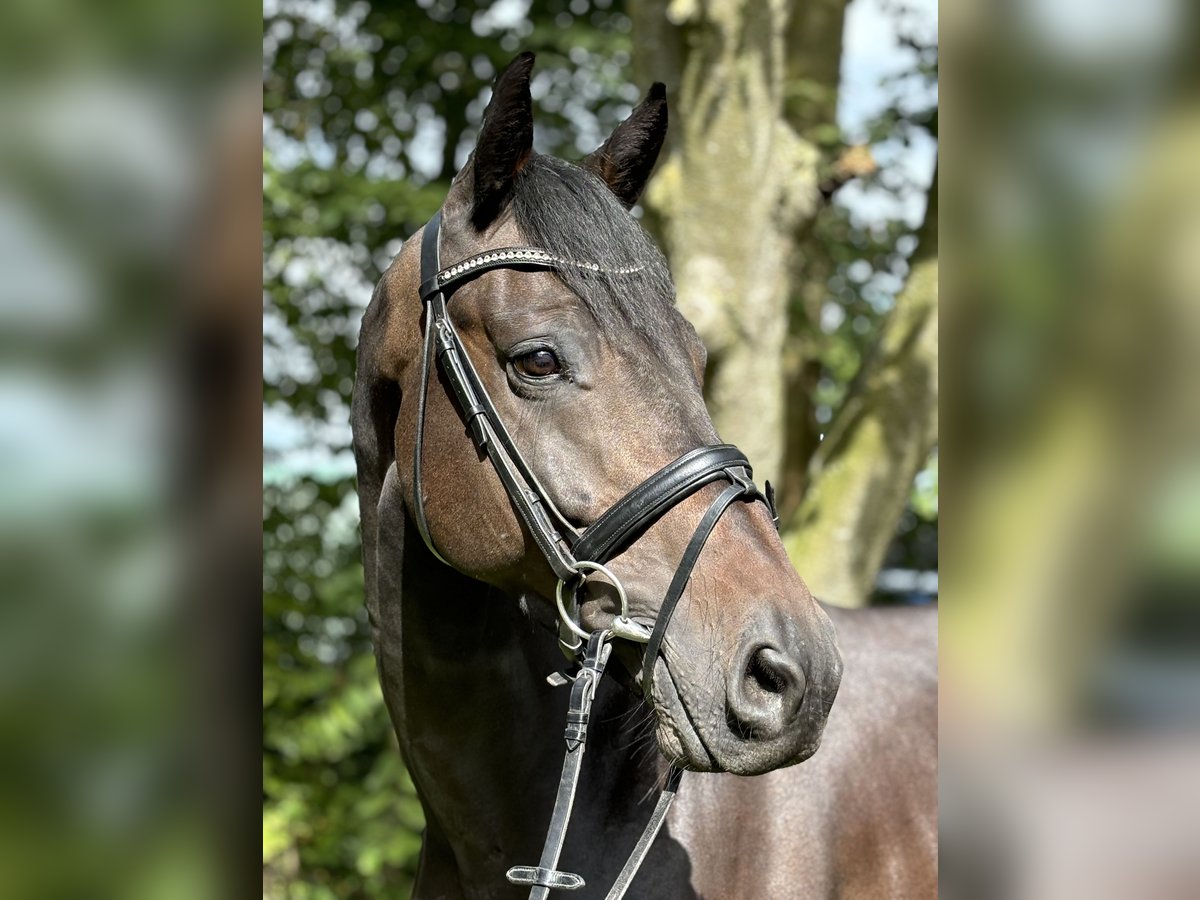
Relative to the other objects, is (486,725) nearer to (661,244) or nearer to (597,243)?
(597,243)

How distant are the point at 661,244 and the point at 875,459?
4.34 ft

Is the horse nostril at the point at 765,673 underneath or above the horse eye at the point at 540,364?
underneath

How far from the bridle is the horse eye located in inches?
3.8

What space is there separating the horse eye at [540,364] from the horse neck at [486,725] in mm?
518

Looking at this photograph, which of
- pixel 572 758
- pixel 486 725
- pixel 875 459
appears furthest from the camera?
pixel 875 459

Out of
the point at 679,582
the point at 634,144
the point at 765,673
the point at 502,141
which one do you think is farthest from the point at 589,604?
the point at 634,144

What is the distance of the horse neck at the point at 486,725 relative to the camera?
7.64 ft

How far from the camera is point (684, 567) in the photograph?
1.82m

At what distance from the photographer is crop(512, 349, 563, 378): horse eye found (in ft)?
6.71

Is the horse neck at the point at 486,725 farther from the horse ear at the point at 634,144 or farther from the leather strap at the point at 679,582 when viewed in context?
the horse ear at the point at 634,144

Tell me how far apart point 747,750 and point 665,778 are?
0.51m

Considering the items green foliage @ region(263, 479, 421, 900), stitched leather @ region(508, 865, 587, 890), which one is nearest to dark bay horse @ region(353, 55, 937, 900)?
stitched leather @ region(508, 865, 587, 890)
